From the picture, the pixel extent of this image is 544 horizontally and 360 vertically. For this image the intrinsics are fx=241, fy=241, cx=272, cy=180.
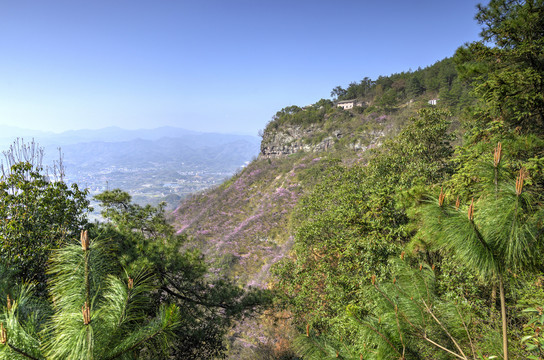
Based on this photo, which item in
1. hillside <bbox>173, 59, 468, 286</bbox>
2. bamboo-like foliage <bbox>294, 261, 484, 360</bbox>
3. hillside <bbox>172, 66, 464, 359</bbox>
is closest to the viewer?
bamboo-like foliage <bbox>294, 261, 484, 360</bbox>

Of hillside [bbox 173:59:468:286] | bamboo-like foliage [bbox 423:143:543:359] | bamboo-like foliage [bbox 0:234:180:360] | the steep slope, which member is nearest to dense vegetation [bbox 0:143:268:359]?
bamboo-like foliage [bbox 0:234:180:360]

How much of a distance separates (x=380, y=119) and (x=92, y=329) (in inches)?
1221

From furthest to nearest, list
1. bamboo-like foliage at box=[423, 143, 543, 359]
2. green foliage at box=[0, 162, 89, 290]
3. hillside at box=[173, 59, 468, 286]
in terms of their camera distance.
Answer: hillside at box=[173, 59, 468, 286]
green foliage at box=[0, 162, 89, 290]
bamboo-like foliage at box=[423, 143, 543, 359]

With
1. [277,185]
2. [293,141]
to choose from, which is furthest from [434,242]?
[293,141]

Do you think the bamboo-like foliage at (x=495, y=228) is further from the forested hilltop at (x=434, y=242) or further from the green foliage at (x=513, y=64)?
the green foliage at (x=513, y=64)

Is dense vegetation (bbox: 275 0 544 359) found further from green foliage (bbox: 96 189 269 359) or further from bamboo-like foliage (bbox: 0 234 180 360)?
green foliage (bbox: 96 189 269 359)

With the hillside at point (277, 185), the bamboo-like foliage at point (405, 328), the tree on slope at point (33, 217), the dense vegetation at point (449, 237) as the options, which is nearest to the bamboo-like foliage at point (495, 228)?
the dense vegetation at point (449, 237)

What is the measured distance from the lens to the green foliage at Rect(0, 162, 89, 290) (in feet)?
14.0

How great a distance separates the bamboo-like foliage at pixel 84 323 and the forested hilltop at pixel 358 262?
13 mm

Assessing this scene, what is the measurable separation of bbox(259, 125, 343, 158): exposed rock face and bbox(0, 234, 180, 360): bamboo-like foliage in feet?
96.8

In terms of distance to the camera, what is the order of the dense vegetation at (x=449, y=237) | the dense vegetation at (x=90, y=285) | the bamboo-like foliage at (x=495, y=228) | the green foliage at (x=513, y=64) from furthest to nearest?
the green foliage at (x=513, y=64), the dense vegetation at (x=90, y=285), the dense vegetation at (x=449, y=237), the bamboo-like foliage at (x=495, y=228)

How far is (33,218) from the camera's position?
4727mm

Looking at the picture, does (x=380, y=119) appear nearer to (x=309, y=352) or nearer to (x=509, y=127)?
(x=509, y=127)

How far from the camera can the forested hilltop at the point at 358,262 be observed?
161 cm
